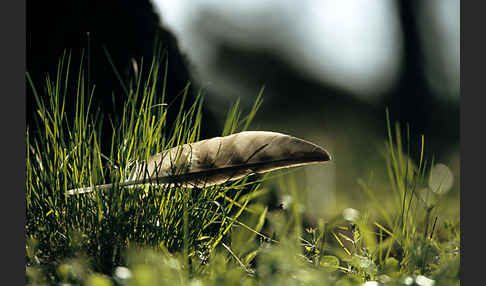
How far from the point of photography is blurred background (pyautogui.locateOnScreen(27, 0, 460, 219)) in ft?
5.40

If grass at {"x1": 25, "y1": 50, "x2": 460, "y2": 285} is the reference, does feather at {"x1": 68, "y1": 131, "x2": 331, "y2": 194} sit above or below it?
above

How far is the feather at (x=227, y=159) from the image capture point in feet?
3.05

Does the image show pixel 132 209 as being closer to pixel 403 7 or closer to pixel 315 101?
pixel 403 7

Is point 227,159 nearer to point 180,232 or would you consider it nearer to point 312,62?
point 180,232

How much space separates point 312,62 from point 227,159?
13.4 ft

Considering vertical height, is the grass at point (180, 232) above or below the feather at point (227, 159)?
below

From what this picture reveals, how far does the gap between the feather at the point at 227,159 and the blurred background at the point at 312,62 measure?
10cm

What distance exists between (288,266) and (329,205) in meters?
0.25

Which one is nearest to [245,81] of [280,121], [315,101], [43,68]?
[280,121]

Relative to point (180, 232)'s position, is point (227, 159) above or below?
above

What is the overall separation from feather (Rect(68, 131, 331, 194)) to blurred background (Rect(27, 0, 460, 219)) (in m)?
0.10

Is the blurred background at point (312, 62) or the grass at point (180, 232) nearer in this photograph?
the grass at point (180, 232)

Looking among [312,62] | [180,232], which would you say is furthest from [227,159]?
[312,62]

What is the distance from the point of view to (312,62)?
4859 mm
